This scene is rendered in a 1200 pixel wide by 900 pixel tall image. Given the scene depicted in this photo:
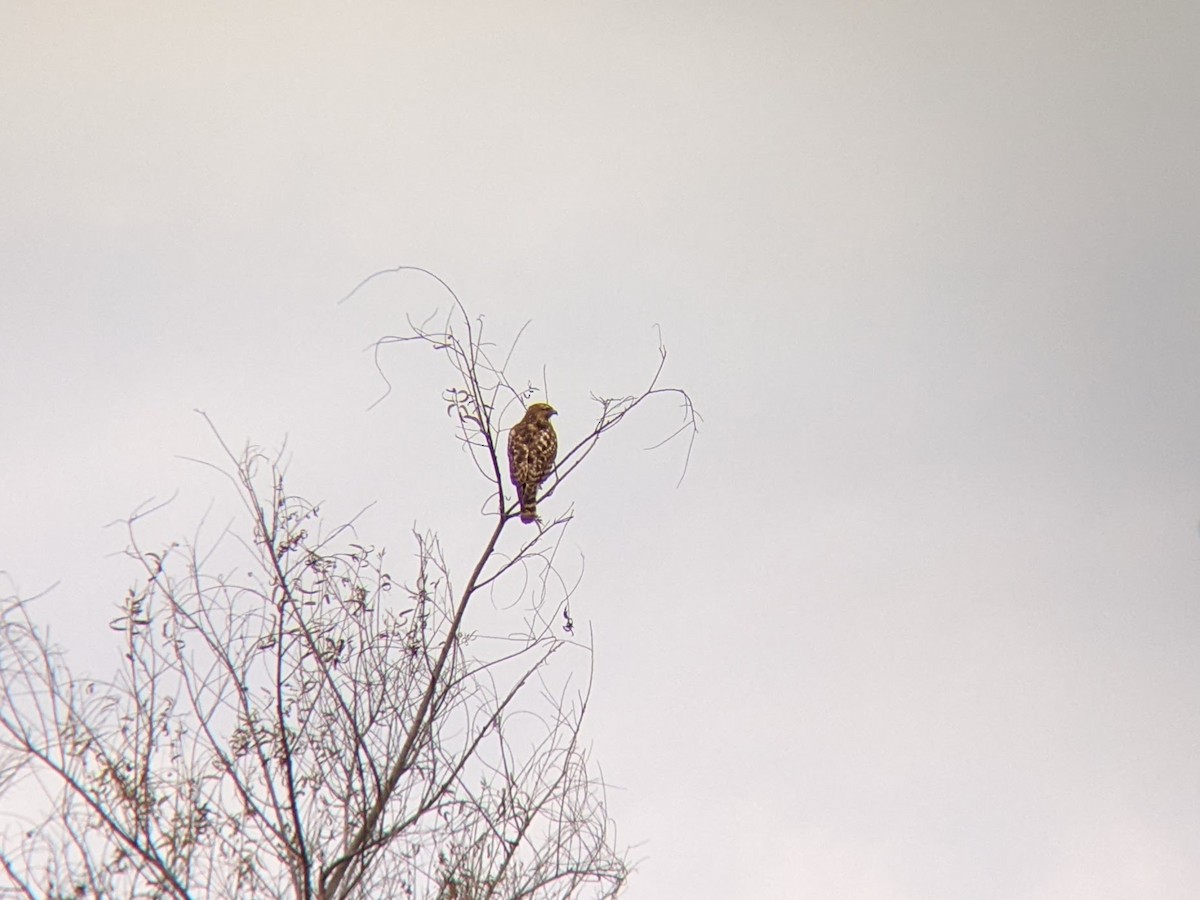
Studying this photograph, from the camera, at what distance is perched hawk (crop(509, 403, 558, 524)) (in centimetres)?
452

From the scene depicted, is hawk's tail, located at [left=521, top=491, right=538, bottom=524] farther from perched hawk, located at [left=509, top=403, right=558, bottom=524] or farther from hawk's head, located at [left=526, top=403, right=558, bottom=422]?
hawk's head, located at [left=526, top=403, right=558, bottom=422]

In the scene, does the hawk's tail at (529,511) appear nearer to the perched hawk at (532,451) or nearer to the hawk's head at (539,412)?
the perched hawk at (532,451)

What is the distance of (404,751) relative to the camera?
373cm

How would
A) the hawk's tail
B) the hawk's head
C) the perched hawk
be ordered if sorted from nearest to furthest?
the hawk's tail
the perched hawk
the hawk's head

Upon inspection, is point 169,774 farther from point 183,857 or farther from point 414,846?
point 414,846

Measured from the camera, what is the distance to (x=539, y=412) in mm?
4906

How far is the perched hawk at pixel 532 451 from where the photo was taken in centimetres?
452

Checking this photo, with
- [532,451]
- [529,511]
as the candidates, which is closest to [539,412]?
[532,451]

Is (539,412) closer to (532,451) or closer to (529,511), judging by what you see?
(532,451)

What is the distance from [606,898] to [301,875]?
943 millimetres

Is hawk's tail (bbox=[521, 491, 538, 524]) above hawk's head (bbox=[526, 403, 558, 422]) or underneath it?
underneath

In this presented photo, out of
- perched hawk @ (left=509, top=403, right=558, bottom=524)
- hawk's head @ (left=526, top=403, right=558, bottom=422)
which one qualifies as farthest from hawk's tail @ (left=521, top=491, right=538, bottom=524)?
hawk's head @ (left=526, top=403, right=558, bottom=422)

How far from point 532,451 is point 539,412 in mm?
261

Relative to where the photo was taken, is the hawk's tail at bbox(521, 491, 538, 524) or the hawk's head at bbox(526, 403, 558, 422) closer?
the hawk's tail at bbox(521, 491, 538, 524)
